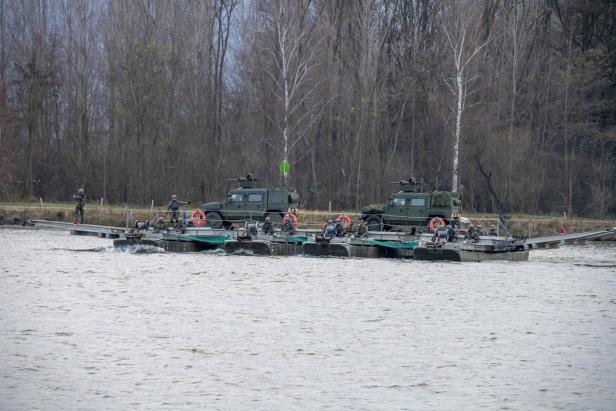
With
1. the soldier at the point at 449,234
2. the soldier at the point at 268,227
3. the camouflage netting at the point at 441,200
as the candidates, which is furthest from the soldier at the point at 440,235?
the soldier at the point at 268,227

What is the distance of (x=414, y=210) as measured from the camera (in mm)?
45031

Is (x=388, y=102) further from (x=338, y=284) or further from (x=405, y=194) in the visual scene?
(x=338, y=284)

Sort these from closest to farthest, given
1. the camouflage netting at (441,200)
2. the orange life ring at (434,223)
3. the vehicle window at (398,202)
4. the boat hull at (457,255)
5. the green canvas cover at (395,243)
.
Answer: the boat hull at (457,255) → the green canvas cover at (395,243) → the orange life ring at (434,223) → the camouflage netting at (441,200) → the vehicle window at (398,202)

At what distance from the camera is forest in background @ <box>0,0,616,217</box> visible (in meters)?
62.8

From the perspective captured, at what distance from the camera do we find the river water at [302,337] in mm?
17625

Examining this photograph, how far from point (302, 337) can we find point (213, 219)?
2388cm

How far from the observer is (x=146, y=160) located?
65.4m

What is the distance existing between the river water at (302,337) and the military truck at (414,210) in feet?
22.7

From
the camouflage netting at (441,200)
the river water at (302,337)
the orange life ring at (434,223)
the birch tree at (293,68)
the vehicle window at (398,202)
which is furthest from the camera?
the birch tree at (293,68)

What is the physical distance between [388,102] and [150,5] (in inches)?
707

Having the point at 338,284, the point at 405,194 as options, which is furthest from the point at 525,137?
the point at 338,284

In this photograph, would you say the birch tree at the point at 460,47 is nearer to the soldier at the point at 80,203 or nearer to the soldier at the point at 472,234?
the soldier at the point at 472,234

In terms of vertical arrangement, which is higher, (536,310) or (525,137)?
(525,137)

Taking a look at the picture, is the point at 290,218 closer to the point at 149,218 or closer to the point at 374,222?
the point at 374,222
